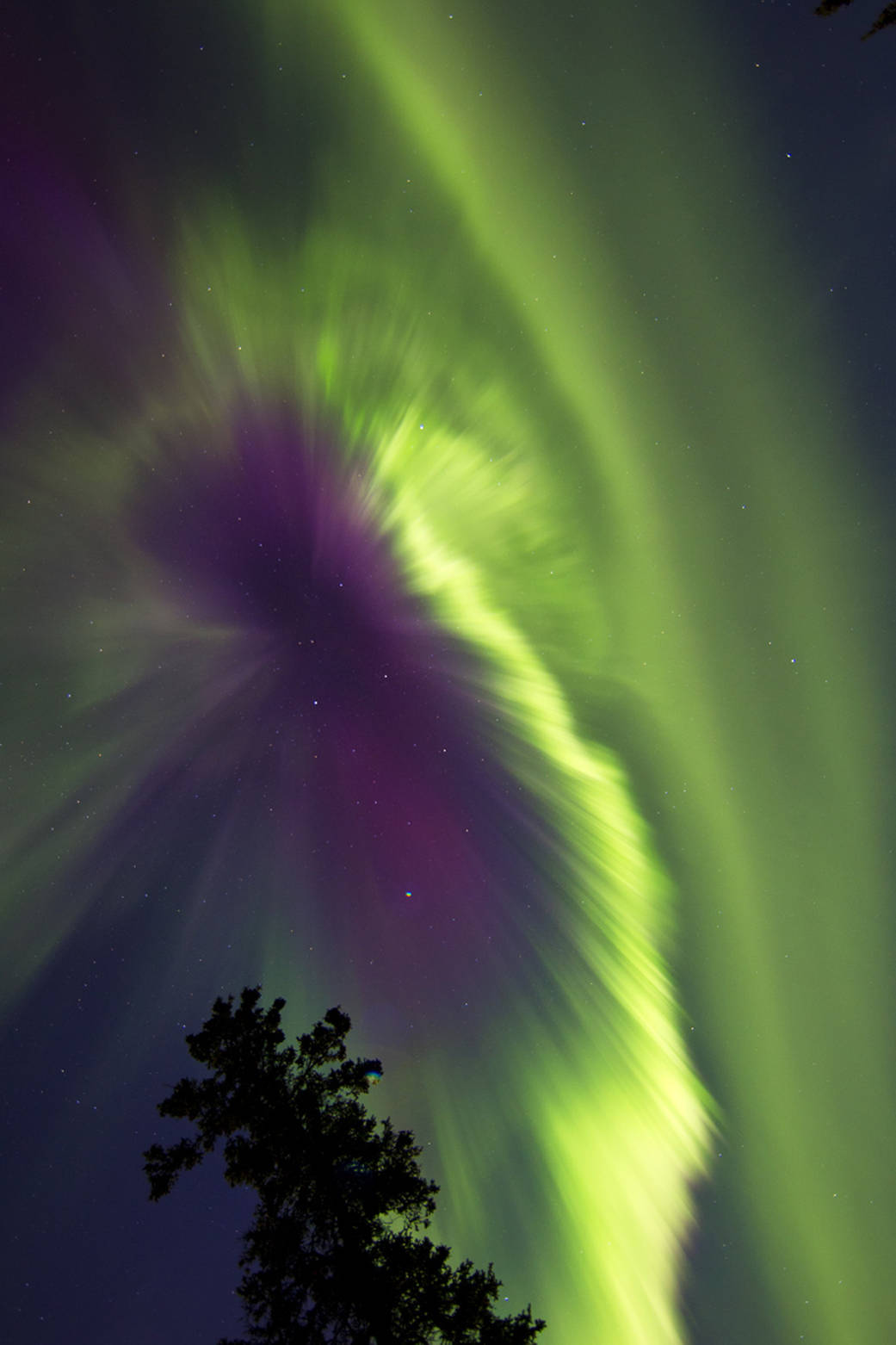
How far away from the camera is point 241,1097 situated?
819 cm

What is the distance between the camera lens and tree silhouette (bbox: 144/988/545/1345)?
7.34 m

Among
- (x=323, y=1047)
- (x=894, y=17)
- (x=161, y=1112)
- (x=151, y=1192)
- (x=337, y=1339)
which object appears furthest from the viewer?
(x=323, y=1047)

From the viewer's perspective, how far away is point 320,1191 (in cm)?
798

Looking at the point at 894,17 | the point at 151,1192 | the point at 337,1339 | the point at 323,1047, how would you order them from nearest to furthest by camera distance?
the point at 894,17 < the point at 337,1339 < the point at 151,1192 < the point at 323,1047

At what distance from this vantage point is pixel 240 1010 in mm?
8750

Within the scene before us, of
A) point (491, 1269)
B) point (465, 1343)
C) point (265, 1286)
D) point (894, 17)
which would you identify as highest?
point (894, 17)

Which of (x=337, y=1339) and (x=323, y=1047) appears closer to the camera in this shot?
(x=337, y=1339)

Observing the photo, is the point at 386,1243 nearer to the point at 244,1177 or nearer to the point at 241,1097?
the point at 244,1177

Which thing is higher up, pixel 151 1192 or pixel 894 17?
pixel 894 17

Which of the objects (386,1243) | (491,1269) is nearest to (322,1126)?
(386,1243)

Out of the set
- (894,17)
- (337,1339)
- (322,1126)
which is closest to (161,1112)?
(322,1126)

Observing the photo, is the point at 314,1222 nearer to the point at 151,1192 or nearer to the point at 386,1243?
the point at 386,1243

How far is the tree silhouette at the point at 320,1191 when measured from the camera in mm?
7340

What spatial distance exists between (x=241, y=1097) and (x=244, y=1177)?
1.01 metres
